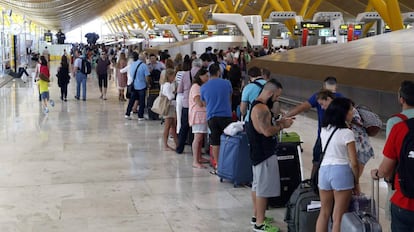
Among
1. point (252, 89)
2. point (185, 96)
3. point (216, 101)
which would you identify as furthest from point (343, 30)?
point (252, 89)

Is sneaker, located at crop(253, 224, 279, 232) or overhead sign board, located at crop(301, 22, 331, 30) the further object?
overhead sign board, located at crop(301, 22, 331, 30)

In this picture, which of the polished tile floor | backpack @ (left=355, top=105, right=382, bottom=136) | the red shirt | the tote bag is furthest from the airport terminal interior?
the red shirt

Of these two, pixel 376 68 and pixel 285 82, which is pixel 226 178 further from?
pixel 285 82

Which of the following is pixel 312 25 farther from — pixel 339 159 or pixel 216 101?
pixel 339 159

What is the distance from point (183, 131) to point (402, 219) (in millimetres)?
6295

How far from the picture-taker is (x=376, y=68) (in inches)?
310

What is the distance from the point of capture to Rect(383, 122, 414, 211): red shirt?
3.79 metres

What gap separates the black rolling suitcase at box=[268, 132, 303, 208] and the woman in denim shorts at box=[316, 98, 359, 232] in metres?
1.82

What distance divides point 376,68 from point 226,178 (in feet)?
8.20

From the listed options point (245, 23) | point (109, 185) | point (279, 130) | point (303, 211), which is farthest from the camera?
point (245, 23)

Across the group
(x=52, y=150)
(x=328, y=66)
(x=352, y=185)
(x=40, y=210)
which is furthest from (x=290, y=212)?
(x=52, y=150)

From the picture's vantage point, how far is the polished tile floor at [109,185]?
6.32 m

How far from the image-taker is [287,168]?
6.62m

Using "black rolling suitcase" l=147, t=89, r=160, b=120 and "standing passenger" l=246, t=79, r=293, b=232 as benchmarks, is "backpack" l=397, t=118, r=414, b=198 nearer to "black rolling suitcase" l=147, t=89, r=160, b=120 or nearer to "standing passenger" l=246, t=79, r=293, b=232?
"standing passenger" l=246, t=79, r=293, b=232
